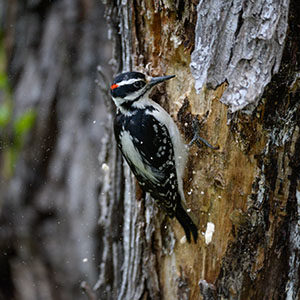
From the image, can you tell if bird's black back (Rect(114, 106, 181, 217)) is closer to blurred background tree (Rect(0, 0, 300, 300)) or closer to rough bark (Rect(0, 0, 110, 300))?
blurred background tree (Rect(0, 0, 300, 300))

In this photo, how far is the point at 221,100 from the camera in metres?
1.73

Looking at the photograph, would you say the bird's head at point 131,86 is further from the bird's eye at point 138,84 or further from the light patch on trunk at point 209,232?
the light patch on trunk at point 209,232

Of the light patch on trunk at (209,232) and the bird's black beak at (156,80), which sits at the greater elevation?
the bird's black beak at (156,80)

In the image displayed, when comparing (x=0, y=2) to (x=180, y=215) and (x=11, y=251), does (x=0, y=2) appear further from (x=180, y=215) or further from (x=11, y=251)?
(x=180, y=215)

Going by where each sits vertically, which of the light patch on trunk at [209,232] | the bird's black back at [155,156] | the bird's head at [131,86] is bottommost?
the light patch on trunk at [209,232]

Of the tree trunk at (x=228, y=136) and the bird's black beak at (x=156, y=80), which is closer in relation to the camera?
the tree trunk at (x=228, y=136)

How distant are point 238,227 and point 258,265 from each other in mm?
211

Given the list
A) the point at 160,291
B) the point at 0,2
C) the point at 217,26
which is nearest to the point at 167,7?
the point at 217,26

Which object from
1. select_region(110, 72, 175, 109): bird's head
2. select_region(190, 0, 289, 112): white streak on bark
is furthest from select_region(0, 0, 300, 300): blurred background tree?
select_region(110, 72, 175, 109): bird's head

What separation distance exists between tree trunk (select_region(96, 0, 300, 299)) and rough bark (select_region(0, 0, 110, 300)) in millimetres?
846

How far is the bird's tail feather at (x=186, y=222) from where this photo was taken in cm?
196

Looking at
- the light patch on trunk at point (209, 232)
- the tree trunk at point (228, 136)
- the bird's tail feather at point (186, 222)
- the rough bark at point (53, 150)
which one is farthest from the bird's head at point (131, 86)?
the rough bark at point (53, 150)

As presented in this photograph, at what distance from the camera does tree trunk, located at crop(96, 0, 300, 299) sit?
1603 millimetres

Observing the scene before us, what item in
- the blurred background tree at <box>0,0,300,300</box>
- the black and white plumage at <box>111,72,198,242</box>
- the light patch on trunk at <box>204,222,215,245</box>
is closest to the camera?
the blurred background tree at <box>0,0,300,300</box>
